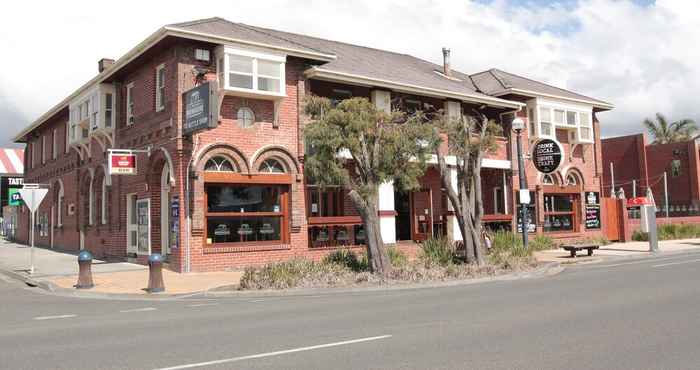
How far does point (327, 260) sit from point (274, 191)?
3.98 m

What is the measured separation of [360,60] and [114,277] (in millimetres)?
12674

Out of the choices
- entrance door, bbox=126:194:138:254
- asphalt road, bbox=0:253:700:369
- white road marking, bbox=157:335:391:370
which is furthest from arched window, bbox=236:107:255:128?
white road marking, bbox=157:335:391:370

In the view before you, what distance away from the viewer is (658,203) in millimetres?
46469

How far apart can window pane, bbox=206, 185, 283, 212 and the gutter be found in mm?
3884

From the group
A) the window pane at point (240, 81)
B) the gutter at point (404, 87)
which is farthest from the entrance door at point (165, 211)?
the gutter at point (404, 87)

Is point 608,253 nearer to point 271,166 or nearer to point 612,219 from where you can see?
point 612,219

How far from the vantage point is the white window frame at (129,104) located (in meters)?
21.2

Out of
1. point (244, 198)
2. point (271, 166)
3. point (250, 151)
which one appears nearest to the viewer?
point (250, 151)

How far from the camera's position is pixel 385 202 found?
21906mm

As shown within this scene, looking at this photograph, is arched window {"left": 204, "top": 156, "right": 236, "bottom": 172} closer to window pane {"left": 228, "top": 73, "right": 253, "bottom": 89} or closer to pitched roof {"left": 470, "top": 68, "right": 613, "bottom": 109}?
window pane {"left": 228, "top": 73, "right": 253, "bottom": 89}

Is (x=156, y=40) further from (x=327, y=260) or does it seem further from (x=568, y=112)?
(x=568, y=112)

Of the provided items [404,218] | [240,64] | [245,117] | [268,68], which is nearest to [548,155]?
[404,218]

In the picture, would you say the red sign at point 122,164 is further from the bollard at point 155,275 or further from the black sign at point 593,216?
the black sign at point 593,216

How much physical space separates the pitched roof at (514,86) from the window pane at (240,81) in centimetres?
1221
